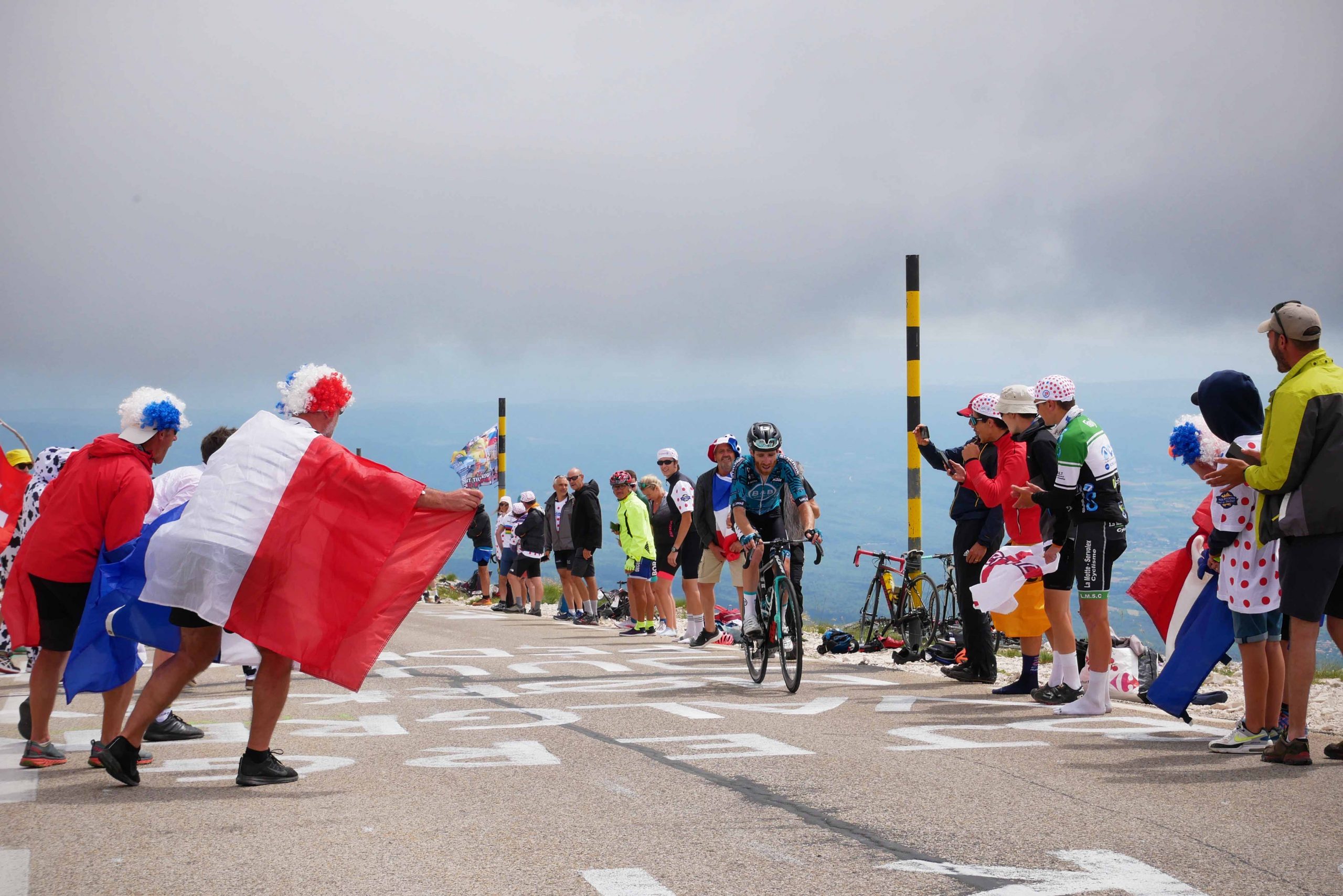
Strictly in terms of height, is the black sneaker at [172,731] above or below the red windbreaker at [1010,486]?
below

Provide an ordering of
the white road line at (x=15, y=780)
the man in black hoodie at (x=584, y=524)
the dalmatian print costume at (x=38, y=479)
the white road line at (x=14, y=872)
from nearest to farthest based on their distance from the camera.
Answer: the white road line at (x=14, y=872) → the white road line at (x=15, y=780) → the dalmatian print costume at (x=38, y=479) → the man in black hoodie at (x=584, y=524)

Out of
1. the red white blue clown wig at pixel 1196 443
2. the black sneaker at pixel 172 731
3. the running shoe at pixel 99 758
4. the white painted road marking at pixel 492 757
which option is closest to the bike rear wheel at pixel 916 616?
the red white blue clown wig at pixel 1196 443

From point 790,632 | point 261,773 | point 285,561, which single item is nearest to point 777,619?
point 790,632

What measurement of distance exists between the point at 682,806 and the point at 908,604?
9701mm

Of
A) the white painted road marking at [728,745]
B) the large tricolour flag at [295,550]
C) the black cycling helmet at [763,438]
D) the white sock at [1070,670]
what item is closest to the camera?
the large tricolour flag at [295,550]

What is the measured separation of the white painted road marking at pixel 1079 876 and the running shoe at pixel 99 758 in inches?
155

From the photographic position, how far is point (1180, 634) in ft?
25.6

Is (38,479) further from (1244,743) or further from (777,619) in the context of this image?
(1244,743)

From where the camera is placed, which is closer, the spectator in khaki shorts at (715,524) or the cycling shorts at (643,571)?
the spectator in khaki shorts at (715,524)

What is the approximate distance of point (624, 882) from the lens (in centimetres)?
444

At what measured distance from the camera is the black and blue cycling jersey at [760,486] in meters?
11.0

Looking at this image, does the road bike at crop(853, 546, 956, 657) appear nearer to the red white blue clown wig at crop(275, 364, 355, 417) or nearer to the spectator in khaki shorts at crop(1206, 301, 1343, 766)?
the spectator in khaki shorts at crop(1206, 301, 1343, 766)

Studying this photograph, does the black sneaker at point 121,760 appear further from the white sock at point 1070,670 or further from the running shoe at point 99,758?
the white sock at point 1070,670

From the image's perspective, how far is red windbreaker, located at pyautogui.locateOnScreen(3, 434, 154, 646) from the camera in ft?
23.0
